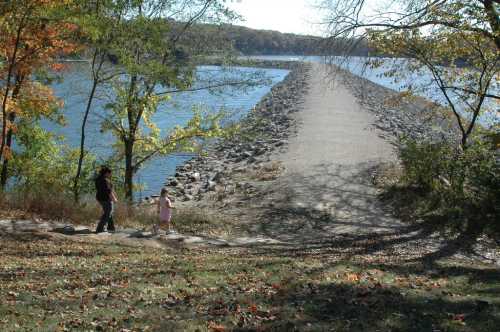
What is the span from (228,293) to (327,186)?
1311 cm

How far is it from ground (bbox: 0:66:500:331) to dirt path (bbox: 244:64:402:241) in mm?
99

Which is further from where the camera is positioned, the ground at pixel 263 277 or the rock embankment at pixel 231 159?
the rock embankment at pixel 231 159

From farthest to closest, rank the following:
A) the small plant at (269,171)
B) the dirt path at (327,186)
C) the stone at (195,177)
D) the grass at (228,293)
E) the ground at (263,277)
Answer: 1. the stone at (195,177)
2. the small plant at (269,171)
3. the dirt path at (327,186)
4. the ground at (263,277)
5. the grass at (228,293)

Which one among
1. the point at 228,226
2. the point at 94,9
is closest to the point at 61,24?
the point at 94,9

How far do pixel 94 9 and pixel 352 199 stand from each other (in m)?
10.7

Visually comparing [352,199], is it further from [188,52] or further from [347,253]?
[188,52]

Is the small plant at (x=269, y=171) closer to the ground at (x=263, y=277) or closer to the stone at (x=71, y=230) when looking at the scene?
the ground at (x=263, y=277)

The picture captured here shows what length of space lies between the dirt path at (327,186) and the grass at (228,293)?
4.81 meters

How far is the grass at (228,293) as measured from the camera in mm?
6387

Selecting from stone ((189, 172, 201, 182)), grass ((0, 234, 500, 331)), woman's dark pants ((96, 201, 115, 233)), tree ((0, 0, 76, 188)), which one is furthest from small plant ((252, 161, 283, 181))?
grass ((0, 234, 500, 331))

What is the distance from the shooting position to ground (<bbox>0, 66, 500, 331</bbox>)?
21.3 feet

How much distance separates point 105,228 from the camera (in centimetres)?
1335

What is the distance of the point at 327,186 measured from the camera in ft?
66.9

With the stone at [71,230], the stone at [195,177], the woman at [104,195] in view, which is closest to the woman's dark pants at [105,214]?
the woman at [104,195]
